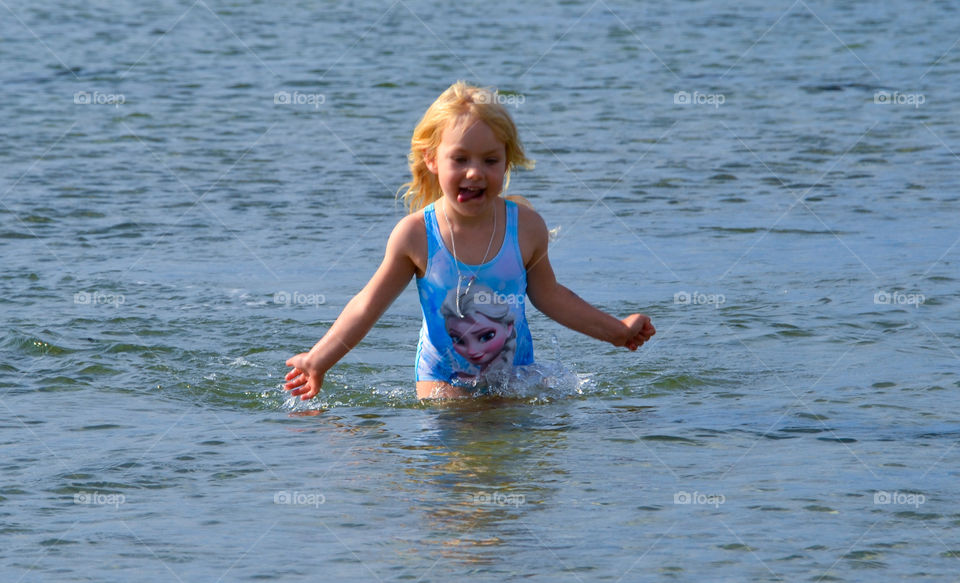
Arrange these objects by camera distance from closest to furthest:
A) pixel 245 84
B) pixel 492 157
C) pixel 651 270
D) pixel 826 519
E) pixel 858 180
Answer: pixel 826 519 < pixel 492 157 < pixel 651 270 < pixel 858 180 < pixel 245 84

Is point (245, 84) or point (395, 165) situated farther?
point (245, 84)

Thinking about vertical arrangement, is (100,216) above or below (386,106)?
below

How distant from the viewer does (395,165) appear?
1109 centimetres

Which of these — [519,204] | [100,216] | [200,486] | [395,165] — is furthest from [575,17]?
[200,486]

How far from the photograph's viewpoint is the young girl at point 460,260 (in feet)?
17.2

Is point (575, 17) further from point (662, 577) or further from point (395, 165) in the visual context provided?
point (662, 577)

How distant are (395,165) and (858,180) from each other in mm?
3700
